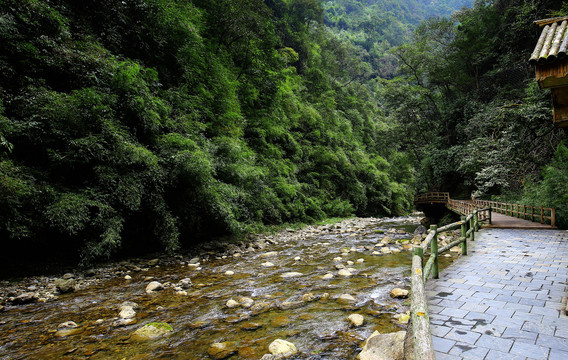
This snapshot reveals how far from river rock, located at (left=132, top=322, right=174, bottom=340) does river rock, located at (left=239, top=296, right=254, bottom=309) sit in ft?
4.03

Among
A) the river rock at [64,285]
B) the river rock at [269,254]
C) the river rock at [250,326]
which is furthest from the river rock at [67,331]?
the river rock at [269,254]

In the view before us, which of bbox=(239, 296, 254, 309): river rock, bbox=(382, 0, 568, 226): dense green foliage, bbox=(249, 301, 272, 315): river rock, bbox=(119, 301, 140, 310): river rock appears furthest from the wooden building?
bbox=(382, 0, 568, 226): dense green foliage

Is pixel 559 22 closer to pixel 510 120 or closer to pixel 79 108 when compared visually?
pixel 79 108

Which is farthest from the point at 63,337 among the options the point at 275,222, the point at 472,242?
the point at 275,222

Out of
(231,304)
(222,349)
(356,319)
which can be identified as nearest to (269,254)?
(231,304)

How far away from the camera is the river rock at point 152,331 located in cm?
372

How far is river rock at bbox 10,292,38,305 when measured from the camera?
484 cm

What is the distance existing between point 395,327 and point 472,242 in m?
5.44

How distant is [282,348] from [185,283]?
3392mm

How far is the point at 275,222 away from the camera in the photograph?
14117mm

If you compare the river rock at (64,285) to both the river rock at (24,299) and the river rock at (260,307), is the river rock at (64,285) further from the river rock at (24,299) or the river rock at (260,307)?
the river rock at (260,307)

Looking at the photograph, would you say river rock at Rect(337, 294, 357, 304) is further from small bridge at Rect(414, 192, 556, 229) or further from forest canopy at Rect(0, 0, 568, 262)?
small bridge at Rect(414, 192, 556, 229)

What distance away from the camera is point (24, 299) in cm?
487

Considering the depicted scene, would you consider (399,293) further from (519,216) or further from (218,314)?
(519,216)
